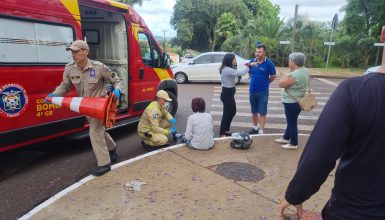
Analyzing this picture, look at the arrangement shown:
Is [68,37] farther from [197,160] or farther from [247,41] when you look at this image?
[247,41]

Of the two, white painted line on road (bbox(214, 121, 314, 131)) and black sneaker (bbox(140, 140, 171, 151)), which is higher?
black sneaker (bbox(140, 140, 171, 151))

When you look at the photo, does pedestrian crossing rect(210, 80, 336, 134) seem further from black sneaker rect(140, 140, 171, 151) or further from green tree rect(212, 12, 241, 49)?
green tree rect(212, 12, 241, 49)

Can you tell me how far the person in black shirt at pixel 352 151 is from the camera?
1429mm

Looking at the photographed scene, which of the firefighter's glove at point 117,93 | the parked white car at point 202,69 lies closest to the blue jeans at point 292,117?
the firefighter's glove at point 117,93

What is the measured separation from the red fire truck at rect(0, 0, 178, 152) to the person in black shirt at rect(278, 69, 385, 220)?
4047mm

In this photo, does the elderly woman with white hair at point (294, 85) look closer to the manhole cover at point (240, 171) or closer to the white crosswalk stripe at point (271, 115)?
the manhole cover at point (240, 171)

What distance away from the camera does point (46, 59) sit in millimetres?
4977

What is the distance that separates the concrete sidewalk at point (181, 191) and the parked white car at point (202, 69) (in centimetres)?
1061

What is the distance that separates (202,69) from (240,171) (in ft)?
37.9

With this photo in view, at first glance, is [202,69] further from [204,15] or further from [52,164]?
[204,15]

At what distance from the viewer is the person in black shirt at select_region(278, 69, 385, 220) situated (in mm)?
1429

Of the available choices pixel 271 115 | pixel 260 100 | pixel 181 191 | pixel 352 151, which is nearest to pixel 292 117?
pixel 260 100

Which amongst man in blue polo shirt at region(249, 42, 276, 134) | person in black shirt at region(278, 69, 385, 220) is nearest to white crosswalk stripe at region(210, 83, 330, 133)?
man in blue polo shirt at region(249, 42, 276, 134)

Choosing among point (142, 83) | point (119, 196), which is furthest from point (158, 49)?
point (119, 196)
